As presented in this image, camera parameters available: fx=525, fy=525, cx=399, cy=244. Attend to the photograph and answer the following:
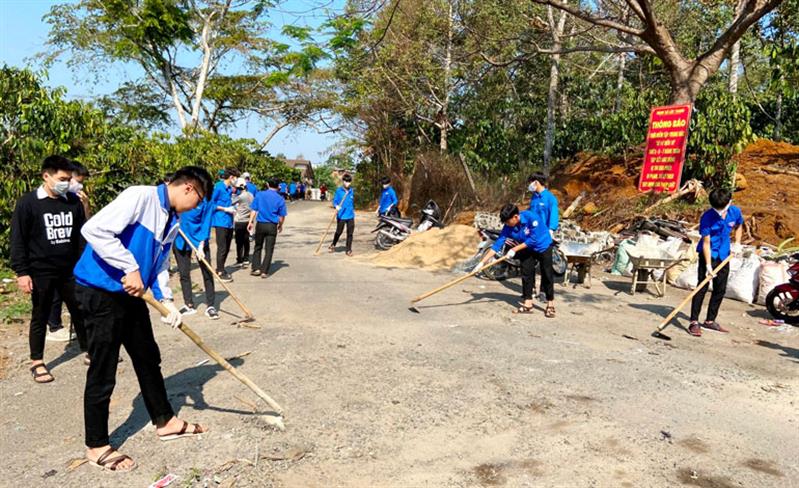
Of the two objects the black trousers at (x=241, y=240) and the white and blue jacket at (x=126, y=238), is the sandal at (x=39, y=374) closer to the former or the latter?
the white and blue jacket at (x=126, y=238)

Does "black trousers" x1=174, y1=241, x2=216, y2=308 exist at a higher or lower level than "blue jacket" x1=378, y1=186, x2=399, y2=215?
lower

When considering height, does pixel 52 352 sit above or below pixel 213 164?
below

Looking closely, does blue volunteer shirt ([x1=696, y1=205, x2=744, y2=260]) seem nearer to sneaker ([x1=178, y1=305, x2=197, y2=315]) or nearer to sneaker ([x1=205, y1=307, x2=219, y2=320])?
sneaker ([x1=205, y1=307, x2=219, y2=320])

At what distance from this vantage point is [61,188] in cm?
429

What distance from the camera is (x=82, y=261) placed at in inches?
119

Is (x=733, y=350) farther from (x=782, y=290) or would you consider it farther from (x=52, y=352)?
(x=52, y=352)

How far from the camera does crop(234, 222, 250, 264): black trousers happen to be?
942 cm

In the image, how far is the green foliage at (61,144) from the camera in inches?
293

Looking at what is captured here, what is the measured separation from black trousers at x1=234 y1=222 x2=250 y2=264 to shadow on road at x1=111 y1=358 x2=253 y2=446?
16.2ft

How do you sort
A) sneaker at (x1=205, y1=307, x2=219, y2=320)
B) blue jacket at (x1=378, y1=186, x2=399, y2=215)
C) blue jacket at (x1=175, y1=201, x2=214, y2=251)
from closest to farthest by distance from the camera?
1. sneaker at (x1=205, y1=307, x2=219, y2=320)
2. blue jacket at (x1=175, y1=201, x2=214, y2=251)
3. blue jacket at (x1=378, y1=186, x2=399, y2=215)

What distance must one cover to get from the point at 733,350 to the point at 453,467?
13.9 feet

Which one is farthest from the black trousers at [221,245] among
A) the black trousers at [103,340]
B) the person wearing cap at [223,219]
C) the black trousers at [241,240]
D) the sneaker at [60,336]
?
the black trousers at [103,340]

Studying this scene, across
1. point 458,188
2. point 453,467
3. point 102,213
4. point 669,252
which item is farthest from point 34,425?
point 458,188

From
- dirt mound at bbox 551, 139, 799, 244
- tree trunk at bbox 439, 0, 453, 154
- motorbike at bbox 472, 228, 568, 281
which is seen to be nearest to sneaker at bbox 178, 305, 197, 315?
motorbike at bbox 472, 228, 568, 281
